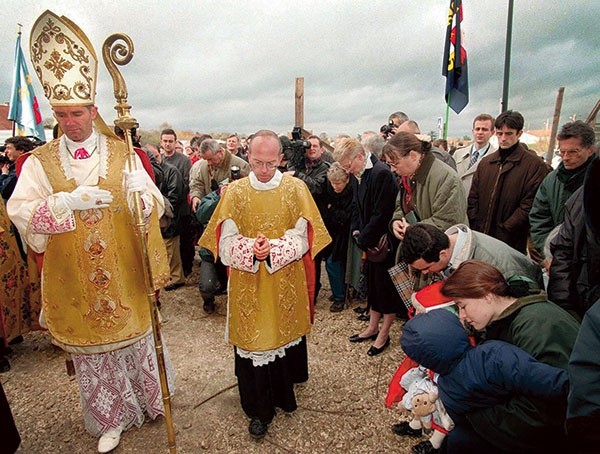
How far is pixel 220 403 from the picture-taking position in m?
3.17

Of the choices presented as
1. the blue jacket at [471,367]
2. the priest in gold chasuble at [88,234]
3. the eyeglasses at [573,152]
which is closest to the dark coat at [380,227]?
the eyeglasses at [573,152]

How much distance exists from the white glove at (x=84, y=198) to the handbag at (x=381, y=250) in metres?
2.33

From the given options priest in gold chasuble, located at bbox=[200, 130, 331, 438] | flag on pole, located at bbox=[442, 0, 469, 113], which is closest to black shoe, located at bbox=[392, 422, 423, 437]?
priest in gold chasuble, located at bbox=[200, 130, 331, 438]

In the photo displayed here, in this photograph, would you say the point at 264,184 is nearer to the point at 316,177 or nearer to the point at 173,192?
the point at 316,177

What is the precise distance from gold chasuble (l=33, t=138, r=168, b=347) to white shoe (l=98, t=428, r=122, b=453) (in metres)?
0.70

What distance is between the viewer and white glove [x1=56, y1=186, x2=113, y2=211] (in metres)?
2.35

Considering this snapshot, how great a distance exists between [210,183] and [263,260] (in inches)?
121

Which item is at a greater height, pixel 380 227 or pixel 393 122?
pixel 393 122

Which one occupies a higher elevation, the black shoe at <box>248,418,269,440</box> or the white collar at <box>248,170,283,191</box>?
the white collar at <box>248,170,283,191</box>

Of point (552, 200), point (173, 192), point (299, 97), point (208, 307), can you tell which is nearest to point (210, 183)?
point (173, 192)

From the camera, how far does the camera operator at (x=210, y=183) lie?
4961 millimetres

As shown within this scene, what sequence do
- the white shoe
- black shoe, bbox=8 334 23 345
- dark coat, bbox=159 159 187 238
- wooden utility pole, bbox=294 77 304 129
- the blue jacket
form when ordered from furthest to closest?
wooden utility pole, bbox=294 77 304 129 → dark coat, bbox=159 159 187 238 → black shoe, bbox=8 334 23 345 → the white shoe → the blue jacket

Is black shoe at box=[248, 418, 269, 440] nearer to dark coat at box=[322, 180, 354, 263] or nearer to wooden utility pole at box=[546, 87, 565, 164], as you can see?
dark coat at box=[322, 180, 354, 263]

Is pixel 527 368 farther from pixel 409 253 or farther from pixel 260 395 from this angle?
pixel 260 395
